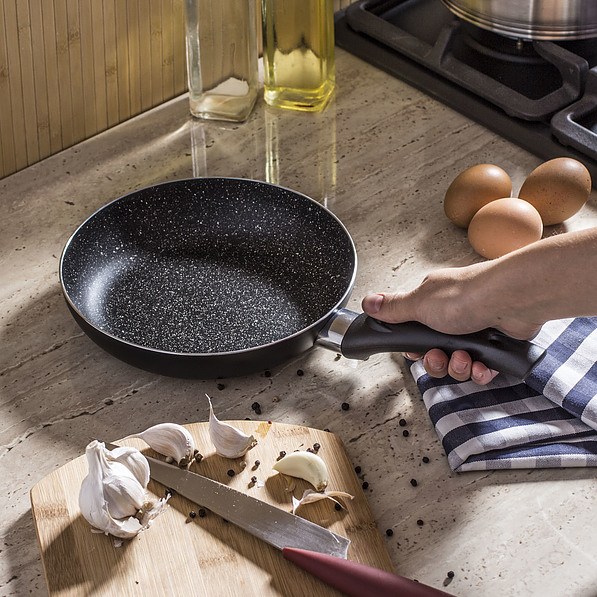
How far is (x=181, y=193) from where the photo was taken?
129 centimetres

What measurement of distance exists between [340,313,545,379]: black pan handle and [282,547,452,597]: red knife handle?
0.25 m

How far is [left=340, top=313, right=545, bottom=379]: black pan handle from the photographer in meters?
0.96

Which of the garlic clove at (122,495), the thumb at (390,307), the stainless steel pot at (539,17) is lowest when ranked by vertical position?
the garlic clove at (122,495)

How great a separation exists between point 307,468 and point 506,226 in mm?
425

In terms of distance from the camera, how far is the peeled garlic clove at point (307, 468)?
0.93 metres

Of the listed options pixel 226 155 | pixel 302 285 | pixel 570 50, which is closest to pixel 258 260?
pixel 302 285

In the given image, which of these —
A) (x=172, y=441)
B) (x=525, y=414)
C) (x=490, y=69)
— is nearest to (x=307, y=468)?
(x=172, y=441)

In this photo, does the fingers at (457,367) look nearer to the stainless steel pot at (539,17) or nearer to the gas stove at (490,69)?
the gas stove at (490,69)

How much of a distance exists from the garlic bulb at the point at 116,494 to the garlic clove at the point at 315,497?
121 mm

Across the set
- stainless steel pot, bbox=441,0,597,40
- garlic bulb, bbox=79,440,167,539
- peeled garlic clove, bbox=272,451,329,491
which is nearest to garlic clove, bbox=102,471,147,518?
garlic bulb, bbox=79,440,167,539

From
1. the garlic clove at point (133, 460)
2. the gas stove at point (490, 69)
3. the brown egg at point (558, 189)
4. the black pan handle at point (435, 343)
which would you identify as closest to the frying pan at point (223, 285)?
the black pan handle at point (435, 343)

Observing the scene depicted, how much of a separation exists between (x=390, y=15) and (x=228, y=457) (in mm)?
965

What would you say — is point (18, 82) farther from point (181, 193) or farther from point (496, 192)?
point (496, 192)

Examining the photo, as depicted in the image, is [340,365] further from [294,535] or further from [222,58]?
[222,58]
